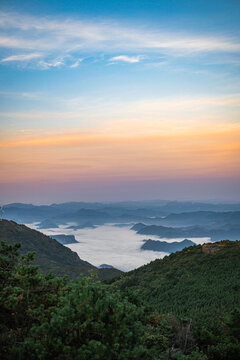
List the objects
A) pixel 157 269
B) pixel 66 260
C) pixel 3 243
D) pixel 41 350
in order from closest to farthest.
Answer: pixel 41 350
pixel 3 243
pixel 157 269
pixel 66 260

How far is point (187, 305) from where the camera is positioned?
22281 millimetres

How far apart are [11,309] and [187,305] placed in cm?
1649

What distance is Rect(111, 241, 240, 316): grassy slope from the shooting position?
21.7 metres

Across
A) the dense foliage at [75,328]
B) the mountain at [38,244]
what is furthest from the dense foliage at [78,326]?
the mountain at [38,244]

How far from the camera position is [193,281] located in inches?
1156

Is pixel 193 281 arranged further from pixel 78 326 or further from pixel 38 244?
pixel 38 244

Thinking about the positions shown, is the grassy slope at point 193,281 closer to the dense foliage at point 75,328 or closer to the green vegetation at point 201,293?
the green vegetation at point 201,293

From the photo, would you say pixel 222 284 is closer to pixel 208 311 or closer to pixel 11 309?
pixel 208 311

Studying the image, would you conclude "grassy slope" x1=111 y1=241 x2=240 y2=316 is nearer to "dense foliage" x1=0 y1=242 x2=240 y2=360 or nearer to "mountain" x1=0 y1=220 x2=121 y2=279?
"dense foliage" x1=0 y1=242 x2=240 y2=360

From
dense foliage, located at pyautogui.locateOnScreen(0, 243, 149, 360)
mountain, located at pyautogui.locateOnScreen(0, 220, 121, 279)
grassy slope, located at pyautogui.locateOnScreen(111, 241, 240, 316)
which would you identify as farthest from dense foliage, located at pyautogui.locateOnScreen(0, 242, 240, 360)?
mountain, located at pyautogui.locateOnScreen(0, 220, 121, 279)

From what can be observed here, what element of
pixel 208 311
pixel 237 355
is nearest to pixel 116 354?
pixel 237 355

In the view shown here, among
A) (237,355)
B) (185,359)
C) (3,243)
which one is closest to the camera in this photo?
(185,359)

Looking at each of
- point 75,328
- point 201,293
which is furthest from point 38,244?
Answer: point 75,328

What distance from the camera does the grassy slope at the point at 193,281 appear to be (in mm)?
21703
